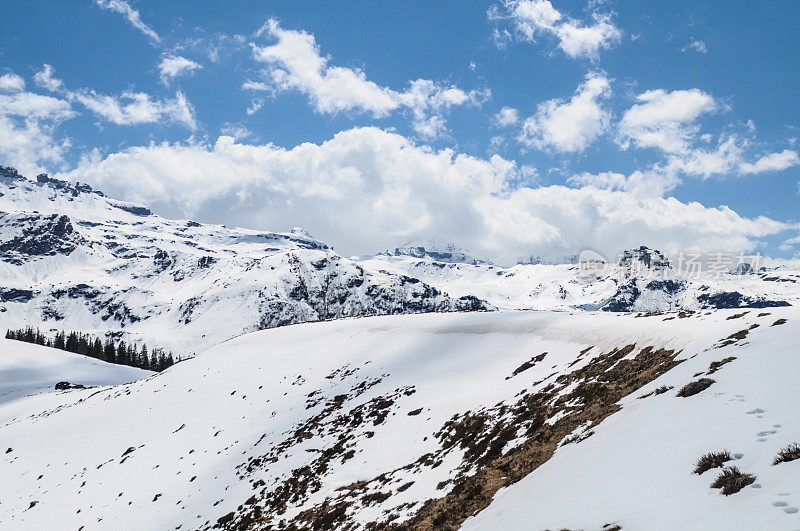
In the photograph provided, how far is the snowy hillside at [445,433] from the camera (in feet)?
35.8

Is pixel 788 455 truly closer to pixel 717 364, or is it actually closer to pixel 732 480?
pixel 732 480

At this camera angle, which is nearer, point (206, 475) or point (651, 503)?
point (651, 503)

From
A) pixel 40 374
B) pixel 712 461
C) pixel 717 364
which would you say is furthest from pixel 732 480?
pixel 40 374

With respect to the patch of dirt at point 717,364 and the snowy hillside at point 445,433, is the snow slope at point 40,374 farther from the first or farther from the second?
the patch of dirt at point 717,364

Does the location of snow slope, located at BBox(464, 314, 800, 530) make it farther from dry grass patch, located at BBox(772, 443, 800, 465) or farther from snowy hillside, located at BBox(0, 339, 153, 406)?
snowy hillside, located at BBox(0, 339, 153, 406)

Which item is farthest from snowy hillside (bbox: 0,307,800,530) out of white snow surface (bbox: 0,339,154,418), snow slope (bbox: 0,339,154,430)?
white snow surface (bbox: 0,339,154,418)

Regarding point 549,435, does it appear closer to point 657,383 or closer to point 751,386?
point 657,383

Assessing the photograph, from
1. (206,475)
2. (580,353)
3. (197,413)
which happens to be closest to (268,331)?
(197,413)

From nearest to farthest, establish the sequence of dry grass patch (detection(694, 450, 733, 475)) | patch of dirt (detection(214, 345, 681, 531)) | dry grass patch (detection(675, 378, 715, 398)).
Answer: dry grass patch (detection(694, 450, 733, 475)) < dry grass patch (detection(675, 378, 715, 398)) < patch of dirt (detection(214, 345, 681, 531))

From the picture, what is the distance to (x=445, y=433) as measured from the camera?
24688 mm

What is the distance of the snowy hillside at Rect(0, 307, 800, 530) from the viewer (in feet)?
35.8

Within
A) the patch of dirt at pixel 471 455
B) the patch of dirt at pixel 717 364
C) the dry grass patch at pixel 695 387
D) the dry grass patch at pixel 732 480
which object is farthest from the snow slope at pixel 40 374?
the dry grass patch at pixel 732 480

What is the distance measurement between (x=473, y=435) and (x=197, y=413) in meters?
34.5

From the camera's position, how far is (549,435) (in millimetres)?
17938
